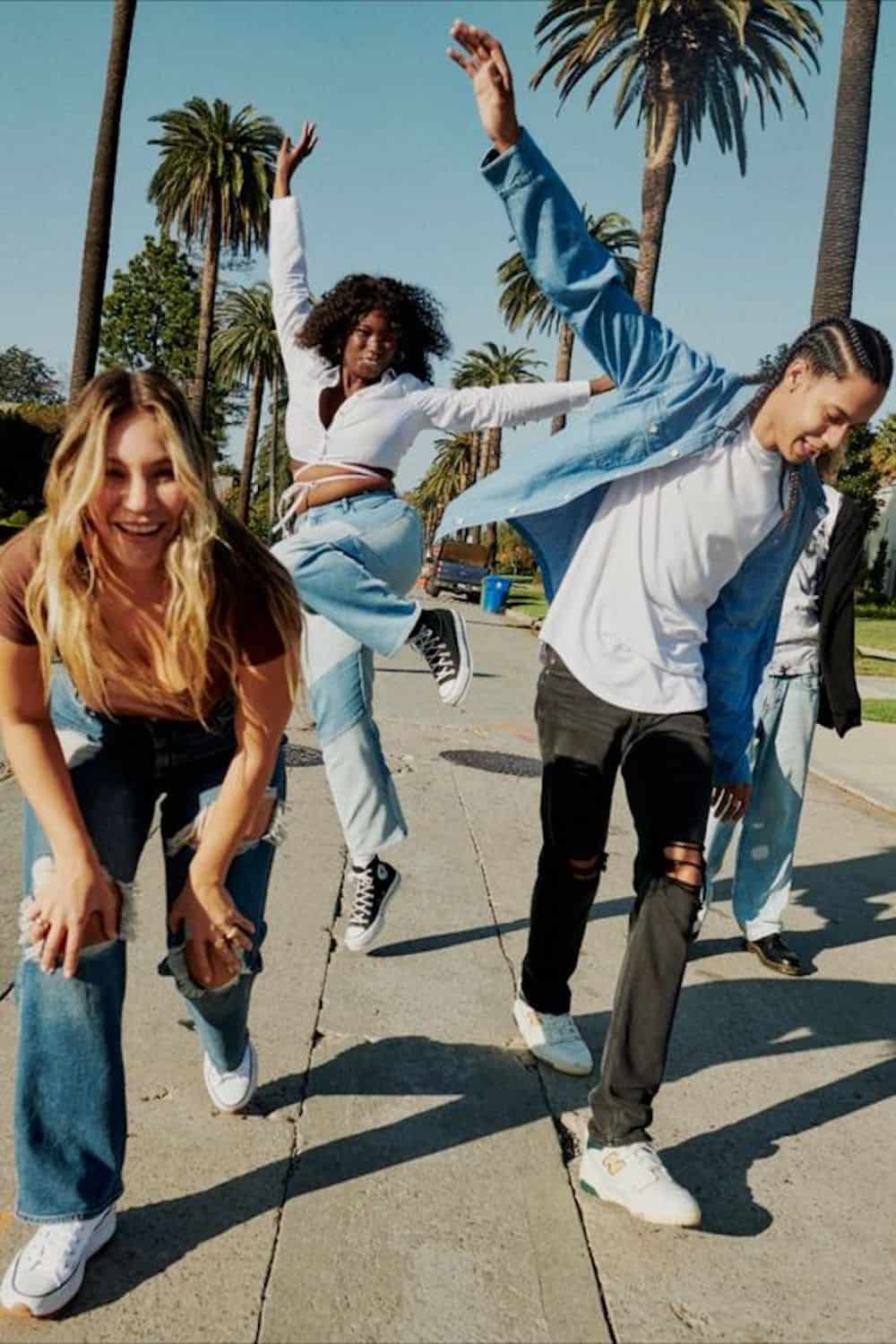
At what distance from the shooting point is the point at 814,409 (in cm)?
292

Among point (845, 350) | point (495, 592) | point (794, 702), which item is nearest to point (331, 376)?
point (845, 350)

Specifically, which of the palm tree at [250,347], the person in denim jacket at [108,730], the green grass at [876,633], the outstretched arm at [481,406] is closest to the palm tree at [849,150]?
the green grass at [876,633]

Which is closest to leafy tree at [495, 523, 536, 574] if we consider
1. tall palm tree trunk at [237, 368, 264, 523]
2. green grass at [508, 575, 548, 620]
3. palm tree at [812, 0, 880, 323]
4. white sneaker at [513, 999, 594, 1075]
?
green grass at [508, 575, 548, 620]

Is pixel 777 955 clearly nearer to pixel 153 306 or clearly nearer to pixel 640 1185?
pixel 640 1185

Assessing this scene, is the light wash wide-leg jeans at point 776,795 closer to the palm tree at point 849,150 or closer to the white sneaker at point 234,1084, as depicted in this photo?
the white sneaker at point 234,1084

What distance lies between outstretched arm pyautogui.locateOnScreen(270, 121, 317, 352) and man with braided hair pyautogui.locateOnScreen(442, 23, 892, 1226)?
1.45 meters

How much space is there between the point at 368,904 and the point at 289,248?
236 centimetres

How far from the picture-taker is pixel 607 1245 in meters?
2.66

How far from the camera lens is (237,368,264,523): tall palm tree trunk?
5928 cm

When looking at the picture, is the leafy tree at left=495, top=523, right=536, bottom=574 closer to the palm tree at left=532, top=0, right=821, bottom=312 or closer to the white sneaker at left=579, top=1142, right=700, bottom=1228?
the palm tree at left=532, top=0, right=821, bottom=312

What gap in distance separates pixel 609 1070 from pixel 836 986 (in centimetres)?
201

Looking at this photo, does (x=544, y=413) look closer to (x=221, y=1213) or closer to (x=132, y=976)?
(x=132, y=976)

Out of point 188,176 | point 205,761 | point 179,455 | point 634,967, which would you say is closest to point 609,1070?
point 634,967

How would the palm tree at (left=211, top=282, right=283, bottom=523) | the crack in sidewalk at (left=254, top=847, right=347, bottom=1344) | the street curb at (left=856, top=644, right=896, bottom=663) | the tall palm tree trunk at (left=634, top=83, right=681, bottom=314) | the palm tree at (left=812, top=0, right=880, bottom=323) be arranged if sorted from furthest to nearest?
the palm tree at (left=211, top=282, right=283, bottom=523), the tall palm tree trunk at (left=634, top=83, right=681, bottom=314), the street curb at (left=856, top=644, right=896, bottom=663), the palm tree at (left=812, top=0, right=880, bottom=323), the crack in sidewalk at (left=254, top=847, right=347, bottom=1344)
